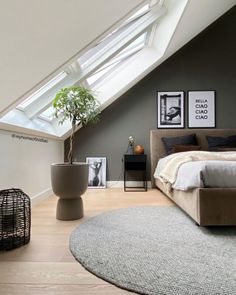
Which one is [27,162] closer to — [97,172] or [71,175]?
[71,175]

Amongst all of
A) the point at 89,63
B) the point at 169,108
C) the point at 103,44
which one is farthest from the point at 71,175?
the point at 169,108

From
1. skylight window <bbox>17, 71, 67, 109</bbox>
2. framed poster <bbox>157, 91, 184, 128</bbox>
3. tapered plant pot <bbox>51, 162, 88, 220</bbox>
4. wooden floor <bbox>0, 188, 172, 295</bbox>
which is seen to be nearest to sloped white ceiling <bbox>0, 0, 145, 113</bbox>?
tapered plant pot <bbox>51, 162, 88, 220</bbox>

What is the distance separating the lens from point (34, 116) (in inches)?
122

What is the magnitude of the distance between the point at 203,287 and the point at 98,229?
3.25 feet

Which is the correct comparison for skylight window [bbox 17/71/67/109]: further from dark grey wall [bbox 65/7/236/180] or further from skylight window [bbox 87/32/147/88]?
dark grey wall [bbox 65/7/236/180]

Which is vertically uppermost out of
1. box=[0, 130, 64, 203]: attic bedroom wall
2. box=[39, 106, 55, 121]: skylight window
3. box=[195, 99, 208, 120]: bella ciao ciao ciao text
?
box=[195, 99, 208, 120]: bella ciao ciao ciao text

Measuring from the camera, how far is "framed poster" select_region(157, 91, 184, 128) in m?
4.34

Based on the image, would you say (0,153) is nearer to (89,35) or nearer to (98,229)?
(98,229)

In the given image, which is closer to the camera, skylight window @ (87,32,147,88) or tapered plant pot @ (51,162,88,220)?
tapered plant pot @ (51,162,88,220)

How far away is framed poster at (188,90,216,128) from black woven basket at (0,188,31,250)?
338 cm

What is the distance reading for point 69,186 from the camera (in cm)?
219

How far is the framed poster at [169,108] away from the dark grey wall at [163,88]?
9 cm

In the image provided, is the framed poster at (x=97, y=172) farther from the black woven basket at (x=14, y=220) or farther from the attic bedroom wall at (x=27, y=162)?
the black woven basket at (x=14, y=220)

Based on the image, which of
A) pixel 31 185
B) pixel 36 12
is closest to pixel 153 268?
pixel 36 12
